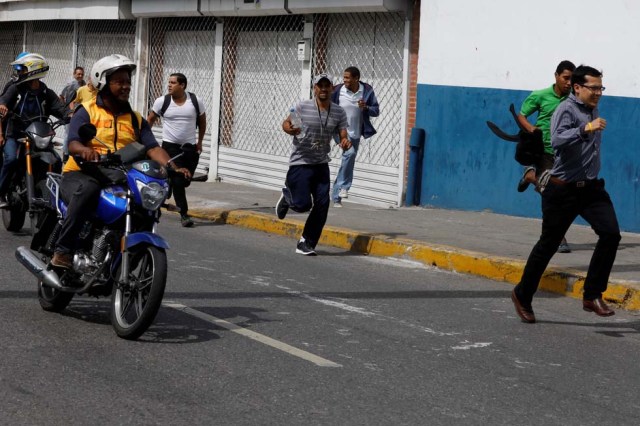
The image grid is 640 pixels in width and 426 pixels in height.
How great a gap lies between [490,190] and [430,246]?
3.64 metres

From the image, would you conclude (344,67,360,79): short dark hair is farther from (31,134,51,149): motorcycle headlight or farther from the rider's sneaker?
(31,134,51,149): motorcycle headlight

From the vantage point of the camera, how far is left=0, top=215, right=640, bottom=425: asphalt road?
598 centimetres

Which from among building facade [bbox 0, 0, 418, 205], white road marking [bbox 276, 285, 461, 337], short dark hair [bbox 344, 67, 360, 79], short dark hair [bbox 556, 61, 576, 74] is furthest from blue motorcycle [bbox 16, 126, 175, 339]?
building facade [bbox 0, 0, 418, 205]

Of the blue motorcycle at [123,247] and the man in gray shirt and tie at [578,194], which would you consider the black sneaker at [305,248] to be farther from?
the blue motorcycle at [123,247]

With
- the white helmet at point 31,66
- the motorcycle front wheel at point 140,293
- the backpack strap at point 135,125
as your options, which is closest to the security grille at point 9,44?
the white helmet at point 31,66

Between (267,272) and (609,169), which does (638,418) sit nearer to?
(267,272)

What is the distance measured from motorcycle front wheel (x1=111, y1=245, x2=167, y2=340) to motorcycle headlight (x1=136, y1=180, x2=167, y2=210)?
26cm

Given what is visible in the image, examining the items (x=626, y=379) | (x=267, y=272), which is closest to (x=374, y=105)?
(x=267, y=272)

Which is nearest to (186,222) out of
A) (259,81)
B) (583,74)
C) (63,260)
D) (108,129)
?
(259,81)

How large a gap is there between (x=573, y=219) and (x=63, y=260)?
3.60m

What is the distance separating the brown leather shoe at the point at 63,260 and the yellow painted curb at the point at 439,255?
4513 millimetres

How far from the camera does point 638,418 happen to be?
6.20 m

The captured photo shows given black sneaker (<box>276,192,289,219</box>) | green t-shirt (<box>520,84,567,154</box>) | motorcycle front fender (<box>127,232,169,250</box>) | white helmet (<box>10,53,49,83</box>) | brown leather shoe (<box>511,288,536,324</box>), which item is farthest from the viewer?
black sneaker (<box>276,192,289,219</box>)

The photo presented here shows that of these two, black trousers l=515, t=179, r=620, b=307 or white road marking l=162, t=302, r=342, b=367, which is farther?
black trousers l=515, t=179, r=620, b=307
